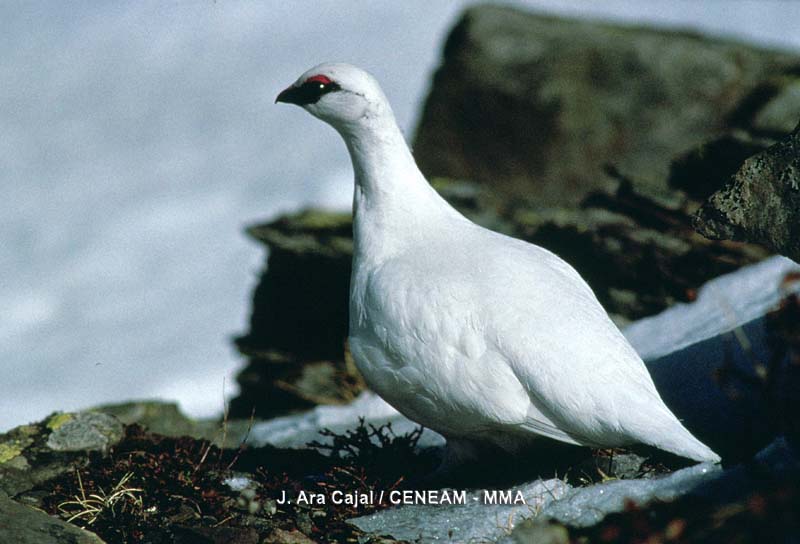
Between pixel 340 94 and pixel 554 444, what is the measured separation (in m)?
1.92

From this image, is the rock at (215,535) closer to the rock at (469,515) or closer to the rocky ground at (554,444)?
the rocky ground at (554,444)

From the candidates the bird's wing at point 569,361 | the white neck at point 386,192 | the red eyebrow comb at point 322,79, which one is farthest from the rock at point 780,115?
the bird's wing at point 569,361

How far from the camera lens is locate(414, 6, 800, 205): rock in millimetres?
14203

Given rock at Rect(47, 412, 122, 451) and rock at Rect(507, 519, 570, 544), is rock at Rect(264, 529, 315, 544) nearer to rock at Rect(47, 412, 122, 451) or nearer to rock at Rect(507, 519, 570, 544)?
rock at Rect(507, 519, 570, 544)

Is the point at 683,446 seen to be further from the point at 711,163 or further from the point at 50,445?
the point at 711,163

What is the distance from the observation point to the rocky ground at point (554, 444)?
9.98 ft

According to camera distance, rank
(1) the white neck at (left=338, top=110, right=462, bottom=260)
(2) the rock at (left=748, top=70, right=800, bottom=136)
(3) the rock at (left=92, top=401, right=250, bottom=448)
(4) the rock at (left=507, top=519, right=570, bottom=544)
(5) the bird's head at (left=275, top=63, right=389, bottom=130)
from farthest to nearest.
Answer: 1. (2) the rock at (left=748, top=70, right=800, bottom=136)
2. (3) the rock at (left=92, top=401, right=250, bottom=448)
3. (5) the bird's head at (left=275, top=63, right=389, bottom=130)
4. (1) the white neck at (left=338, top=110, right=462, bottom=260)
5. (4) the rock at (left=507, top=519, right=570, bottom=544)

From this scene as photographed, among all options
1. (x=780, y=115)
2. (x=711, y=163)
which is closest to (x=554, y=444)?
(x=711, y=163)

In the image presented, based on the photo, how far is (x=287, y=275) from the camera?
9109mm

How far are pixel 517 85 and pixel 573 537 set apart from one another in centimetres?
1239

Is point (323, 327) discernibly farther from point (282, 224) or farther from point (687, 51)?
point (687, 51)

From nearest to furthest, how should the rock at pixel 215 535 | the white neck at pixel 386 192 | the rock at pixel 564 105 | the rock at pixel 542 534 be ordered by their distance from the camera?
the rock at pixel 542 534 → the rock at pixel 215 535 → the white neck at pixel 386 192 → the rock at pixel 564 105

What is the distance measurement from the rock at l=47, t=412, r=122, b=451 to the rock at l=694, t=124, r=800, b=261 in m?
2.88

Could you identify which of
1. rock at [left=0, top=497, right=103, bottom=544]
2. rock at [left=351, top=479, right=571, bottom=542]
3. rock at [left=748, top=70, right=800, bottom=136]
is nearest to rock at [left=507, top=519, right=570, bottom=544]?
rock at [left=351, top=479, right=571, bottom=542]
